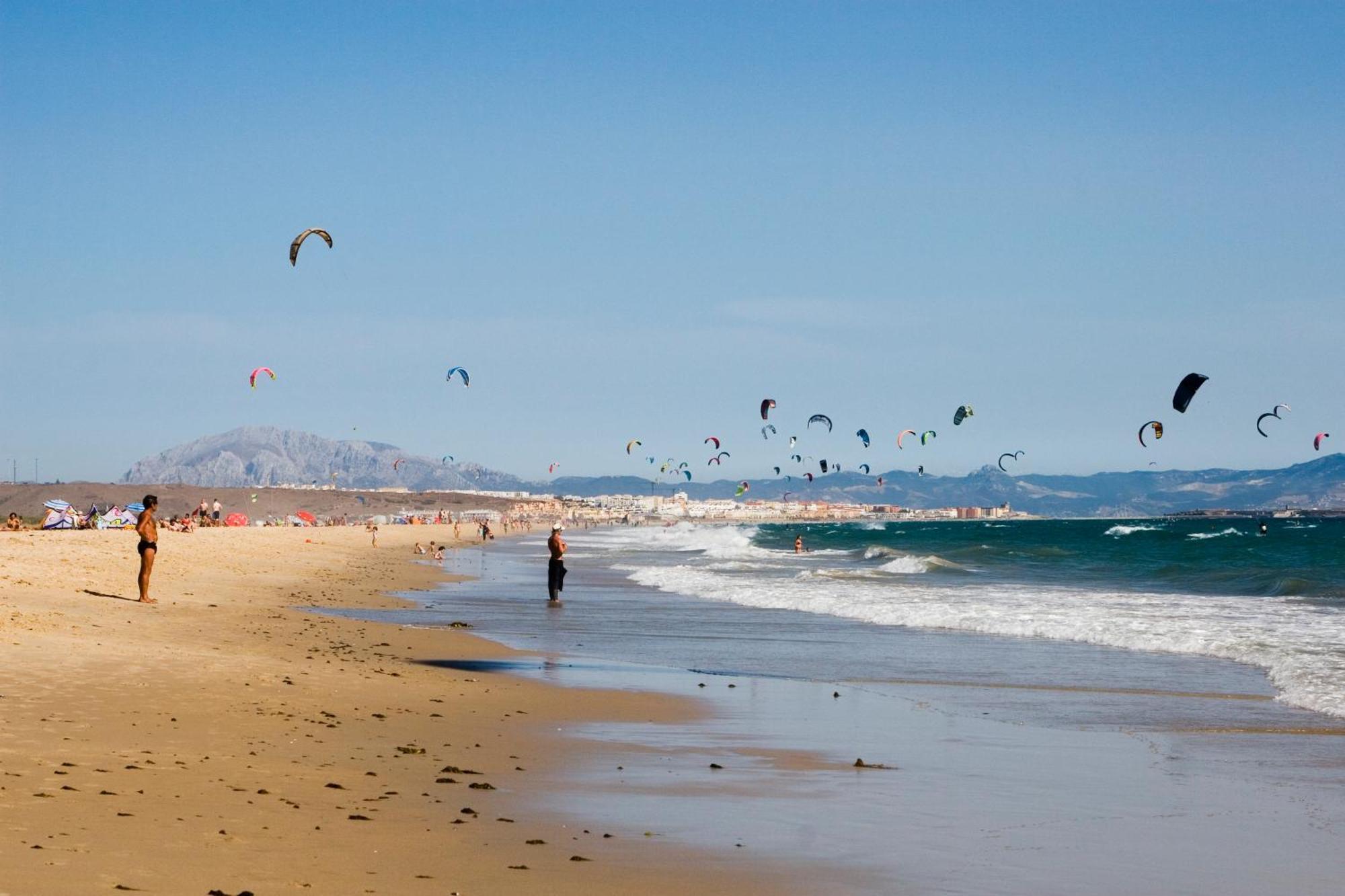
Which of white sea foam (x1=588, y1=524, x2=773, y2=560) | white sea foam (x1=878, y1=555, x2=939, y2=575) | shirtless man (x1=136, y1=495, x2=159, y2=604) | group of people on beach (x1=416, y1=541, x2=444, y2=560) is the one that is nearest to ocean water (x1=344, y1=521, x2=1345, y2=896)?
shirtless man (x1=136, y1=495, x2=159, y2=604)

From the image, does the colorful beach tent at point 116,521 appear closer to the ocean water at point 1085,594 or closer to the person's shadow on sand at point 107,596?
the ocean water at point 1085,594

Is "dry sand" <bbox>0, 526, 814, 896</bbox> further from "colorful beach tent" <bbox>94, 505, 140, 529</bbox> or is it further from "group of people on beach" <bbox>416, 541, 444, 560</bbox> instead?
"colorful beach tent" <bbox>94, 505, 140, 529</bbox>

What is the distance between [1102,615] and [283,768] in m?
17.7

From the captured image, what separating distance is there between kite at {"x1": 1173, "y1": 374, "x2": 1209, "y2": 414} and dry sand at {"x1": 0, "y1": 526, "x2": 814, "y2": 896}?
2324 centimetres

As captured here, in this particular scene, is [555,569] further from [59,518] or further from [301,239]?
[59,518]

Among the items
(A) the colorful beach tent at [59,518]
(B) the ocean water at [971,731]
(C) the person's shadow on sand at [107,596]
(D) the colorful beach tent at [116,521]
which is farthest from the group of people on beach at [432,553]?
(C) the person's shadow on sand at [107,596]

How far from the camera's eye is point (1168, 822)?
284 inches

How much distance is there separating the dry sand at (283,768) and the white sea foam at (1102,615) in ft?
25.9

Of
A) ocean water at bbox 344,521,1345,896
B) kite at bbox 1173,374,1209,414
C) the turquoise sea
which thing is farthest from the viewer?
kite at bbox 1173,374,1209,414

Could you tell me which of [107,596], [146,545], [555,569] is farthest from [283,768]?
[555,569]

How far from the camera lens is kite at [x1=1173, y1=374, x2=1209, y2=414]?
110ft

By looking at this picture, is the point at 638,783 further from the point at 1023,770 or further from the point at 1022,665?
the point at 1022,665

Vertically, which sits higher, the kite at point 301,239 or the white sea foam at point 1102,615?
the kite at point 301,239

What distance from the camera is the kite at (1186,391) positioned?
3344cm
